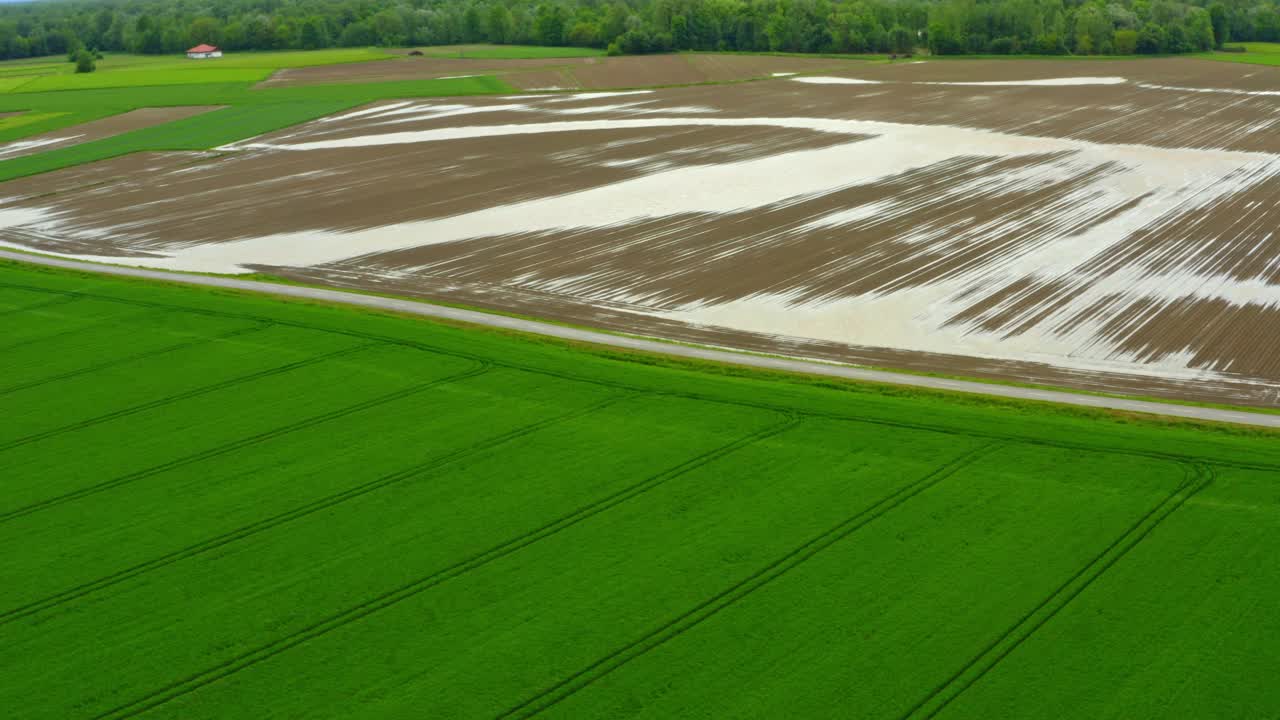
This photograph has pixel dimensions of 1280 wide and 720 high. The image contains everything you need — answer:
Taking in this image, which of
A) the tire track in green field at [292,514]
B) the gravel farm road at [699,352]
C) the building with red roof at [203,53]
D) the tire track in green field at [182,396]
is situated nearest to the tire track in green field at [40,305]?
the gravel farm road at [699,352]

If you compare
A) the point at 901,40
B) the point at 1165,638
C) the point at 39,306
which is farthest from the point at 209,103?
the point at 1165,638

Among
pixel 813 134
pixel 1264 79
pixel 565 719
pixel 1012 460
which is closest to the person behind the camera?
pixel 565 719

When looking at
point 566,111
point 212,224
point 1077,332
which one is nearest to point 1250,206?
point 1077,332

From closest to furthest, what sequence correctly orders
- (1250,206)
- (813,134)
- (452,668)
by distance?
(452,668)
(1250,206)
(813,134)

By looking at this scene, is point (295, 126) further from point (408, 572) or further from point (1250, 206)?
point (408, 572)

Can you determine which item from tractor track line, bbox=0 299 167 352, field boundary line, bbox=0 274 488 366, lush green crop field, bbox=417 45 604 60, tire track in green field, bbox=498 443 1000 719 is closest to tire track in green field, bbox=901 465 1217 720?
tire track in green field, bbox=498 443 1000 719

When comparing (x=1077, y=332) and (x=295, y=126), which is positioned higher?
(x=295, y=126)

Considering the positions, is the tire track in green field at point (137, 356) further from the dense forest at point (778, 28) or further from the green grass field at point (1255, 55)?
the dense forest at point (778, 28)
